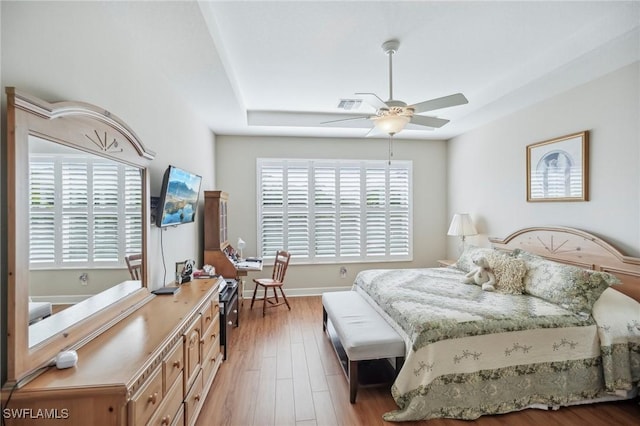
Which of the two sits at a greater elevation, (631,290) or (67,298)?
(67,298)

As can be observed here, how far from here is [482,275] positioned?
3.15 m

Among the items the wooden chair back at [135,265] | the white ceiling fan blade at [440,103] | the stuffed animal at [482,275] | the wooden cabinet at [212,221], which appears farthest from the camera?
the wooden cabinet at [212,221]

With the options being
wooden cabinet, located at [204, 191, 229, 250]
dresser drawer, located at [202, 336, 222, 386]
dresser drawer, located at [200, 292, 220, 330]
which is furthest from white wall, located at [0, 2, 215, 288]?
dresser drawer, located at [202, 336, 222, 386]

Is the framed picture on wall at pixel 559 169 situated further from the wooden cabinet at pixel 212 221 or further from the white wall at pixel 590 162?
the wooden cabinet at pixel 212 221

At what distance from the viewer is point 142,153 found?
211cm

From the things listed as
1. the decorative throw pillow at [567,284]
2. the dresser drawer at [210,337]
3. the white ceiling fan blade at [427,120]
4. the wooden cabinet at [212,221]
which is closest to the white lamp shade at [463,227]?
the decorative throw pillow at [567,284]

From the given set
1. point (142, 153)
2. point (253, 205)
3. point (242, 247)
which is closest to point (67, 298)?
point (142, 153)

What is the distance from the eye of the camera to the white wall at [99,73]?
128 cm

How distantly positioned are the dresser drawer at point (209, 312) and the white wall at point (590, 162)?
3.61 meters

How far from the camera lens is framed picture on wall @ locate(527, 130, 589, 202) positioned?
9.62 feet

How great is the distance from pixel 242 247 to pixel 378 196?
2.49m

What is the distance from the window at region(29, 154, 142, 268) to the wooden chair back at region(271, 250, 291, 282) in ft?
7.65

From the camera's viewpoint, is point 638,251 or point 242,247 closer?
point 638,251

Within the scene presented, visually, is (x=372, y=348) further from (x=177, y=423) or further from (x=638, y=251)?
(x=638, y=251)
